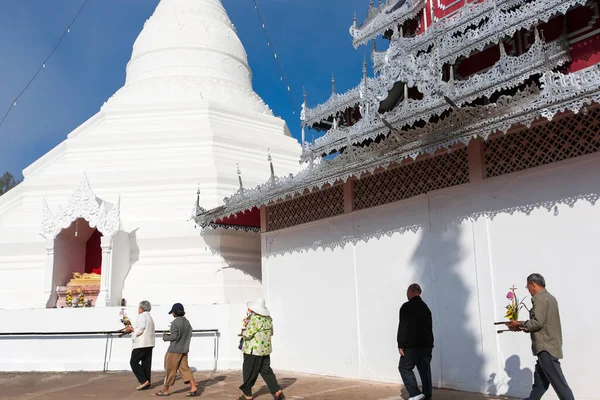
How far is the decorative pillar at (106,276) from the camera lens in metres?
13.9

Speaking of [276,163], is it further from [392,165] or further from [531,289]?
[531,289]

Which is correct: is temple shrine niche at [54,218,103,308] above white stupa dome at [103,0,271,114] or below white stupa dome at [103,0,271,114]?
below

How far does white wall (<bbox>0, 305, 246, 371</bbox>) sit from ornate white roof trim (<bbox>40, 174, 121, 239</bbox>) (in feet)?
7.29

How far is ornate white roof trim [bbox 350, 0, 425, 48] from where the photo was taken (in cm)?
1434

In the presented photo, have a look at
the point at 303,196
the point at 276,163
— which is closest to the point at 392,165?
the point at 303,196

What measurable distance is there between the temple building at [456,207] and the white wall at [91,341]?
1.17 metres

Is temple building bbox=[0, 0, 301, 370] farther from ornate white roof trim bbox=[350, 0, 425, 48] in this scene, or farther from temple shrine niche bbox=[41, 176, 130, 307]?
ornate white roof trim bbox=[350, 0, 425, 48]

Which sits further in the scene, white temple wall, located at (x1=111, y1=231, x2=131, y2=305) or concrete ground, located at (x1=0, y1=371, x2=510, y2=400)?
white temple wall, located at (x1=111, y1=231, x2=131, y2=305)

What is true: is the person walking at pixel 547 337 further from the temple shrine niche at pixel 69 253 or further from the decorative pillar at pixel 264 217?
the temple shrine niche at pixel 69 253

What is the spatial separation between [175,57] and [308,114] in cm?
894

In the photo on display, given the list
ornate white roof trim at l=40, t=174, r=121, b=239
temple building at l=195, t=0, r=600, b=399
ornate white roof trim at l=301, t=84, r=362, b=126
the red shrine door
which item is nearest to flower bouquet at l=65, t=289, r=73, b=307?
ornate white roof trim at l=40, t=174, r=121, b=239

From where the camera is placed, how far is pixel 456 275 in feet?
30.1

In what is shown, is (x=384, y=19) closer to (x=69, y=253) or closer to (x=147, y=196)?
(x=147, y=196)

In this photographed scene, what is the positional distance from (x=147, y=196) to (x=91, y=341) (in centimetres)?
437
